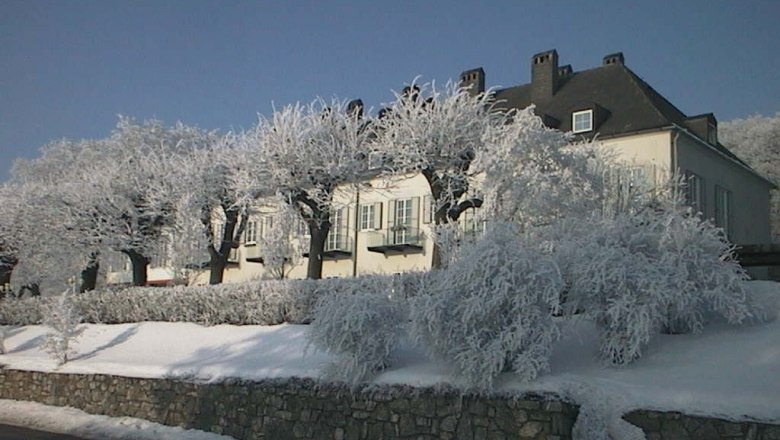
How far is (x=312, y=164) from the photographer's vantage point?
19.9 metres

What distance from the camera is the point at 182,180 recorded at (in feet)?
76.6

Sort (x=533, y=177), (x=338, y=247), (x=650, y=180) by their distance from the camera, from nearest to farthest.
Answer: (x=533, y=177) → (x=650, y=180) → (x=338, y=247)

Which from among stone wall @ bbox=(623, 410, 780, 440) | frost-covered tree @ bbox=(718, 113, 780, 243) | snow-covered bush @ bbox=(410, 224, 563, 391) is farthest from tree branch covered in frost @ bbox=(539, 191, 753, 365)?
frost-covered tree @ bbox=(718, 113, 780, 243)

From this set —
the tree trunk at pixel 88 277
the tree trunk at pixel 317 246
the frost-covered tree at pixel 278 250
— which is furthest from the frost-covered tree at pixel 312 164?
the tree trunk at pixel 88 277

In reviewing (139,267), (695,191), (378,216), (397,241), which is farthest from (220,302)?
(695,191)

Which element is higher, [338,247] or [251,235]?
[251,235]

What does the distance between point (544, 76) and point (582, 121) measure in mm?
4443

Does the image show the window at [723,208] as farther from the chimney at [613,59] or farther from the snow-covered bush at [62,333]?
the snow-covered bush at [62,333]

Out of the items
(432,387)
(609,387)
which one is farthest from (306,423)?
(609,387)

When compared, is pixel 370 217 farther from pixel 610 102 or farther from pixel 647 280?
pixel 647 280

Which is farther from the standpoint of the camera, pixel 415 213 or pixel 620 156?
pixel 415 213

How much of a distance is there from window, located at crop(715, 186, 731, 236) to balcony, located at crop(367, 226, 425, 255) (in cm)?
1157

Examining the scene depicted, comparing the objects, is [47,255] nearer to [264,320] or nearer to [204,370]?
[264,320]

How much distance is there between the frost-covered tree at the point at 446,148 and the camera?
61.0ft
